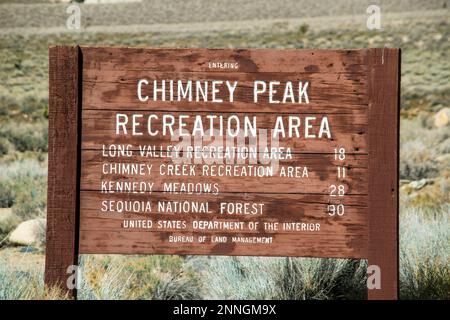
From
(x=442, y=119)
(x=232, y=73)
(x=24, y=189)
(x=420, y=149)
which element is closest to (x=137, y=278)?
(x=232, y=73)

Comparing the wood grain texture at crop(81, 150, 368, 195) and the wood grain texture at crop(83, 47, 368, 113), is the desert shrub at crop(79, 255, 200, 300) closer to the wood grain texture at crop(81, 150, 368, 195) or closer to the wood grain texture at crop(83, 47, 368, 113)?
the wood grain texture at crop(81, 150, 368, 195)

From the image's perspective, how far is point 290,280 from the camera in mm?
5125

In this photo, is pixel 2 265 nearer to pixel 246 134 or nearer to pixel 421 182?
pixel 246 134

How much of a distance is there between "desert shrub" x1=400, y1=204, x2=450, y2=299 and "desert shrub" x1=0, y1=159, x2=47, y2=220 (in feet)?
13.8

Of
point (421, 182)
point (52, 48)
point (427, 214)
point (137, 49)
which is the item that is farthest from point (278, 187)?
point (421, 182)

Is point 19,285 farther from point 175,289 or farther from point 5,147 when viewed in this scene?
point 5,147

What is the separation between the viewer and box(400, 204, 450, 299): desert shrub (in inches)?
199

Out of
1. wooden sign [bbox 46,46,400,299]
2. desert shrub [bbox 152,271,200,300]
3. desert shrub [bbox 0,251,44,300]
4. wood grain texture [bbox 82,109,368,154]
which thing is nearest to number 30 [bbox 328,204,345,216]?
wooden sign [bbox 46,46,400,299]

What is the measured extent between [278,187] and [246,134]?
1.27ft

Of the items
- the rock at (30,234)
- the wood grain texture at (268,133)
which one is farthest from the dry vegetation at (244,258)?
the wood grain texture at (268,133)

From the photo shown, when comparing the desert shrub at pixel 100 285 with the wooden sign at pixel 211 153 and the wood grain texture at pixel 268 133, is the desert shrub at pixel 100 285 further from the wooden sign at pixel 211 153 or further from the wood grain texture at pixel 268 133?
the wood grain texture at pixel 268 133

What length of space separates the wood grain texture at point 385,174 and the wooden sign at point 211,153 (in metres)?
0.04

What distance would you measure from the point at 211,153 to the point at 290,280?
146 cm

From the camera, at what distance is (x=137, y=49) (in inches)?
166
